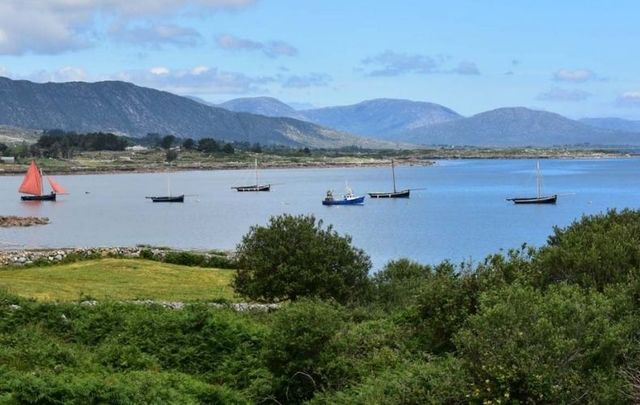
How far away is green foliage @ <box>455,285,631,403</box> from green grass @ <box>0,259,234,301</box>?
1504 cm

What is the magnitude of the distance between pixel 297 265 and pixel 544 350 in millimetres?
13949

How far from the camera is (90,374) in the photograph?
47.9 feet

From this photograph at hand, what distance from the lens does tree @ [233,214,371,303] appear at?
24047mm

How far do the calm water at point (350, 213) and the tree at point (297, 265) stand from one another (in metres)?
10.7

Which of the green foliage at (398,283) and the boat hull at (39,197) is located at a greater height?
the green foliage at (398,283)

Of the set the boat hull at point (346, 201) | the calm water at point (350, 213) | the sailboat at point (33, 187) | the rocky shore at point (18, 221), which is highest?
the sailboat at point (33, 187)

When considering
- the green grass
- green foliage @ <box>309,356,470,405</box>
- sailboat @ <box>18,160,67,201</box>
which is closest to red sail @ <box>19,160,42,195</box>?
sailboat @ <box>18,160,67,201</box>

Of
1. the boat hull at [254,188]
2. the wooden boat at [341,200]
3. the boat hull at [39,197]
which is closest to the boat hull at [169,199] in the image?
the boat hull at [39,197]

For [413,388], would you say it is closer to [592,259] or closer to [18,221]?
[592,259]

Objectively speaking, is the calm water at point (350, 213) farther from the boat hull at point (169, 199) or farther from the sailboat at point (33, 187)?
the sailboat at point (33, 187)

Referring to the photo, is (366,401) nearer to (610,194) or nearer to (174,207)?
(174,207)

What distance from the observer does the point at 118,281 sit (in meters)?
31.7

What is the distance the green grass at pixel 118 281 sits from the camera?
87.8 feet

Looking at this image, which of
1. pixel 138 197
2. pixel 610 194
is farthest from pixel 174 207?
pixel 610 194
